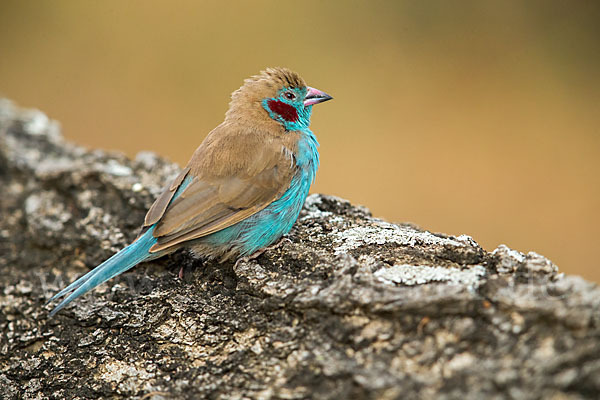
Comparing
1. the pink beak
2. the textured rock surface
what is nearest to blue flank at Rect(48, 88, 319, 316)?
the textured rock surface

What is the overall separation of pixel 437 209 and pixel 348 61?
222cm

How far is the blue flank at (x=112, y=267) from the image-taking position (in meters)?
3.04

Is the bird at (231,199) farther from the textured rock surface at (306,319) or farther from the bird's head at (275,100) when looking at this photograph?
the textured rock surface at (306,319)

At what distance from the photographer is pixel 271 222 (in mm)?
3385

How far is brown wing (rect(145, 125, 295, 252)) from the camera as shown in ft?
10.9

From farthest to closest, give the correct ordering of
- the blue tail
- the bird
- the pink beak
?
the pink beak < the bird < the blue tail

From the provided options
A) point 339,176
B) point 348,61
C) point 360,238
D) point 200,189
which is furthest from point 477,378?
point 348,61

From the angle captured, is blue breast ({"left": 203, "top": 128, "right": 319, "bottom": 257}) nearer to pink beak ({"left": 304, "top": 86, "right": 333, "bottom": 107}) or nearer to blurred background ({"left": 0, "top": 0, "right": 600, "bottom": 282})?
pink beak ({"left": 304, "top": 86, "right": 333, "bottom": 107})

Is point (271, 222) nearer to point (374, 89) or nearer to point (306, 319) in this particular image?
point (306, 319)

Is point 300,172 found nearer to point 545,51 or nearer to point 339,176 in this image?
point 339,176

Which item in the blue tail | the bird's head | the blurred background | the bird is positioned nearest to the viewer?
the blue tail

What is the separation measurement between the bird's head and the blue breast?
383 millimetres

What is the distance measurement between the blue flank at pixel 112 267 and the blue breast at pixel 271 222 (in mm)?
318

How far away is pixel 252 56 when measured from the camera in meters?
7.68
